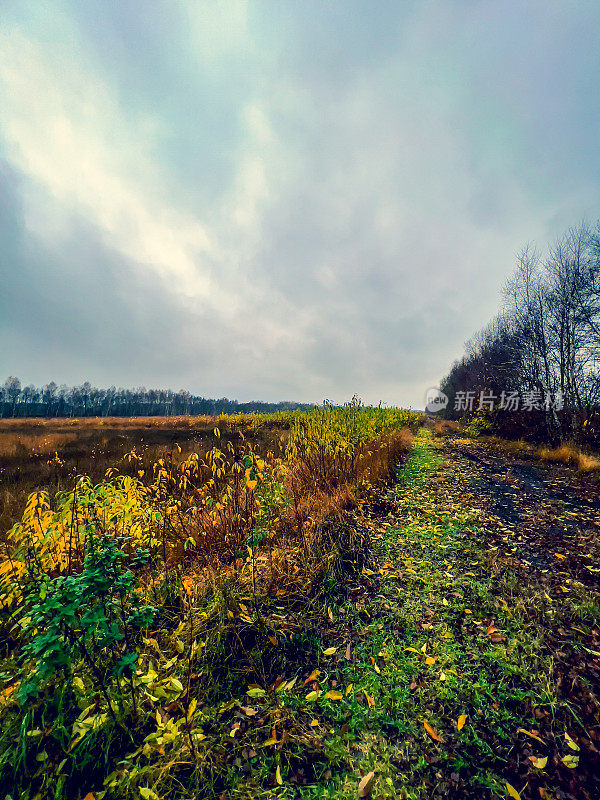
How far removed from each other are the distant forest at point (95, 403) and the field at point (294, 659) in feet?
227

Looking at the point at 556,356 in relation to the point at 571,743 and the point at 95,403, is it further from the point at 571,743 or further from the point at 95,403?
the point at 95,403

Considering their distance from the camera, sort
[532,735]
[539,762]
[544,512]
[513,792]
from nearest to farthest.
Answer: [513,792]
[539,762]
[532,735]
[544,512]

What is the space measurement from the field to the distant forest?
69.0m

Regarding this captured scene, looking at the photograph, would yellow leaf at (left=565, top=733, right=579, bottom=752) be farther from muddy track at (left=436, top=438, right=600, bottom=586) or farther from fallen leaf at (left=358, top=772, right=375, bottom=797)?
muddy track at (left=436, top=438, right=600, bottom=586)

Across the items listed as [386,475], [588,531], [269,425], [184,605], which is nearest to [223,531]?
[184,605]

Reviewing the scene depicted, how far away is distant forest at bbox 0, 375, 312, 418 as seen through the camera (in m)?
80.8

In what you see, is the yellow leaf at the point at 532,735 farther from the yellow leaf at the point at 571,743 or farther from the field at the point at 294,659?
the yellow leaf at the point at 571,743

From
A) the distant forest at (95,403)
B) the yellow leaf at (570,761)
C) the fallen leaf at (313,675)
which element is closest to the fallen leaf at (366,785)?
the fallen leaf at (313,675)

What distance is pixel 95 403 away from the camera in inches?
3541

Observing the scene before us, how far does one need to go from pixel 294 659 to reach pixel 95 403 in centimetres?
10768

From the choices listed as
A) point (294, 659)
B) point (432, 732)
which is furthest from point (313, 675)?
point (432, 732)

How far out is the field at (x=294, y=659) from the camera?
1.57 meters

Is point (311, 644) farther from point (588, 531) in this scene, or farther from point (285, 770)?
point (588, 531)

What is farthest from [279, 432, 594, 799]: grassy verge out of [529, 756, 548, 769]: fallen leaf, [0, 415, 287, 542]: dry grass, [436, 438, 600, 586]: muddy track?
[0, 415, 287, 542]: dry grass
